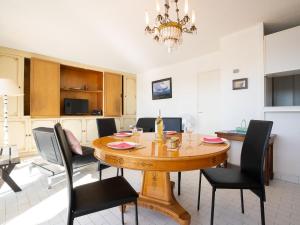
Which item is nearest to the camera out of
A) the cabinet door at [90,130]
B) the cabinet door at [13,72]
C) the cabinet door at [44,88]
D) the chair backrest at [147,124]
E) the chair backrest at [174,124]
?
the cabinet door at [13,72]

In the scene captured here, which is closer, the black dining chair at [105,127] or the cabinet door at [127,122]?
the black dining chair at [105,127]

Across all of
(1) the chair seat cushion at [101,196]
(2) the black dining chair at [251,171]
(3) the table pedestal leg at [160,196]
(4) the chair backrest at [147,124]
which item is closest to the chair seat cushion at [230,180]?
(2) the black dining chair at [251,171]

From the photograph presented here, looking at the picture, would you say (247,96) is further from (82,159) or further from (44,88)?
(44,88)

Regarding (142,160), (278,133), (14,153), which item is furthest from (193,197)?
(14,153)

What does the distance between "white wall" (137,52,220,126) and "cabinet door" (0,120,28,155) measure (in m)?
3.25

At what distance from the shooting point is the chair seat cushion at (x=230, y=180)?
1.43 metres

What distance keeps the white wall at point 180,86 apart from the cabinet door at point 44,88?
102 inches

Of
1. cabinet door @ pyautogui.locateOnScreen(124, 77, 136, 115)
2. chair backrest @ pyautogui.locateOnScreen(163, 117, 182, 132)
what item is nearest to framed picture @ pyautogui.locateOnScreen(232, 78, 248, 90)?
chair backrest @ pyautogui.locateOnScreen(163, 117, 182, 132)

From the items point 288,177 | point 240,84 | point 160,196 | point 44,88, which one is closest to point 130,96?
point 44,88

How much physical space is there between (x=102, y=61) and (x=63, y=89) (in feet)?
4.35

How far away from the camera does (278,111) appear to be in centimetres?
266

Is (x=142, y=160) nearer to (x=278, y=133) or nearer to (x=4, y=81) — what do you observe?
(x=278, y=133)

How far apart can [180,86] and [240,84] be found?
70.7 inches

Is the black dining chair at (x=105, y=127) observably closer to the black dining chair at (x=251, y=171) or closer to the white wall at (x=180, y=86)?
the black dining chair at (x=251, y=171)
